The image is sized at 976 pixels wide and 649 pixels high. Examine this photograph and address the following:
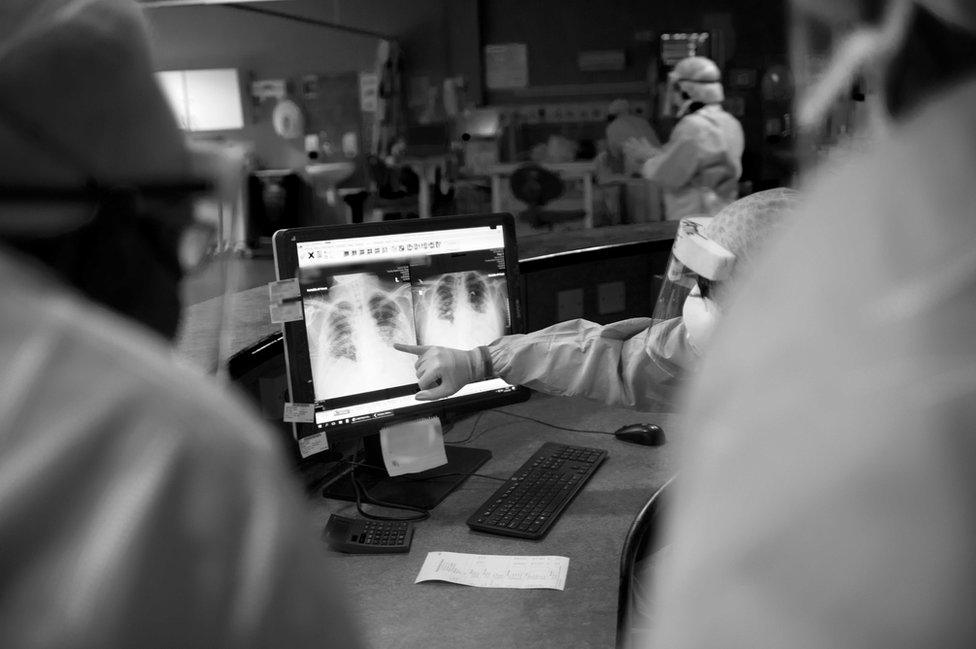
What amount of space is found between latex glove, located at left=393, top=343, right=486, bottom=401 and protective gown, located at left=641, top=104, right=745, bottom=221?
296cm

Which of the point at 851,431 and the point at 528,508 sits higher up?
the point at 851,431

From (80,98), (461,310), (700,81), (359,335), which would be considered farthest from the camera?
(700,81)

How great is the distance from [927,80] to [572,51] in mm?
7364

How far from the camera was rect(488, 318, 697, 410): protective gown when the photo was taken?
1.53 meters

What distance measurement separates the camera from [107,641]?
0.91 feet

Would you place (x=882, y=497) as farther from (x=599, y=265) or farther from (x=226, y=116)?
(x=226, y=116)

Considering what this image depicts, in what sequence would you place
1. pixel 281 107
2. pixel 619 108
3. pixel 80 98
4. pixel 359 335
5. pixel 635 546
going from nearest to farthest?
pixel 80 98, pixel 635 546, pixel 359 335, pixel 619 108, pixel 281 107

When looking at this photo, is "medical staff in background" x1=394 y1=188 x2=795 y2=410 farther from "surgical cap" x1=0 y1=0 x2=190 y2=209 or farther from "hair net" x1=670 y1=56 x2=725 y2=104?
"hair net" x1=670 y1=56 x2=725 y2=104

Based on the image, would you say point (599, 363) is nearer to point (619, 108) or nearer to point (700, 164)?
point (700, 164)

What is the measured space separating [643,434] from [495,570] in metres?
0.63

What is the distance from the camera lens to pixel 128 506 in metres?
0.29

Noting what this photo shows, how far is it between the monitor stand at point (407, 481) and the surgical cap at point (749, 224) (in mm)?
654

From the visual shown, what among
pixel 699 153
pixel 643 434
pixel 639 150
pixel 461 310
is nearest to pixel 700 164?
pixel 699 153

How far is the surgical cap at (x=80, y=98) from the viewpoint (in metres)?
0.42
